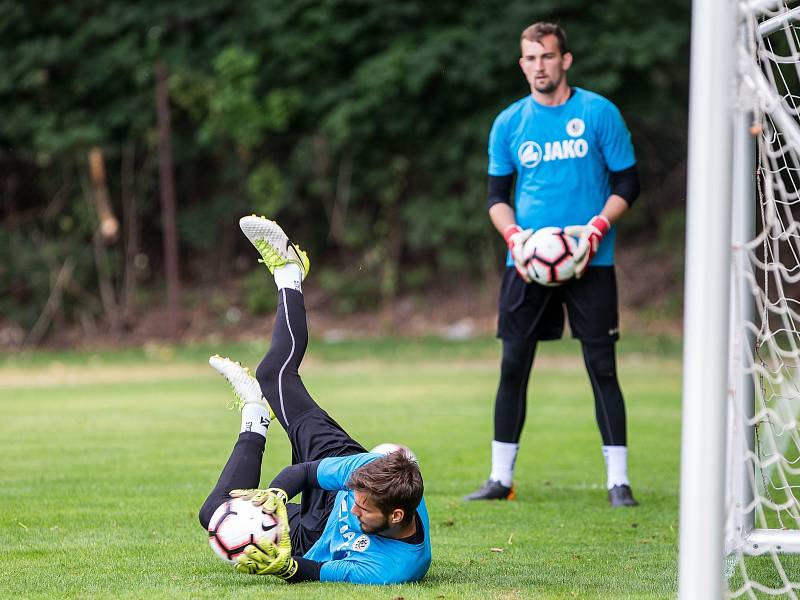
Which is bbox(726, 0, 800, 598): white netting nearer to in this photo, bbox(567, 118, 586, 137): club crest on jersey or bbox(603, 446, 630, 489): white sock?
bbox(603, 446, 630, 489): white sock

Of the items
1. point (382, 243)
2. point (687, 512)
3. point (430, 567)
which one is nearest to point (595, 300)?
point (430, 567)

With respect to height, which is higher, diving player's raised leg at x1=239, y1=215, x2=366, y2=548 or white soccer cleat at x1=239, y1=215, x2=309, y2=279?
white soccer cleat at x1=239, y1=215, x2=309, y2=279

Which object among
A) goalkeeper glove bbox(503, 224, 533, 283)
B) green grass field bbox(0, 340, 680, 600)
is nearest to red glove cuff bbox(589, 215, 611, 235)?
goalkeeper glove bbox(503, 224, 533, 283)

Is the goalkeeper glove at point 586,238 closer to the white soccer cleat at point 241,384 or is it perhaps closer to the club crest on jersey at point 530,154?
the club crest on jersey at point 530,154

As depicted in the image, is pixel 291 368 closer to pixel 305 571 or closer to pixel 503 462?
pixel 305 571

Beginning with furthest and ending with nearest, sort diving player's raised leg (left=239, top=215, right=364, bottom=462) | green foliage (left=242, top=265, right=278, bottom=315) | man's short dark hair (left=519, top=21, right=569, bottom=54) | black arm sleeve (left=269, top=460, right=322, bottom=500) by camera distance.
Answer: green foliage (left=242, top=265, right=278, bottom=315)
man's short dark hair (left=519, top=21, right=569, bottom=54)
diving player's raised leg (left=239, top=215, right=364, bottom=462)
black arm sleeve (left=269, top=460, right=322, bottom=500)

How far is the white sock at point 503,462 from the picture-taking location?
6.15m

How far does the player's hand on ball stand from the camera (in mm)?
4035

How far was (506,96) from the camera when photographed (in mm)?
21109

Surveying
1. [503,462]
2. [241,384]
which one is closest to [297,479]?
[241,384]

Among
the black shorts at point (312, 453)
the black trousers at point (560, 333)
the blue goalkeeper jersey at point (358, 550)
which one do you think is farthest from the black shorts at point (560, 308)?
the blue goalkeeper jersey at point (358, 550)

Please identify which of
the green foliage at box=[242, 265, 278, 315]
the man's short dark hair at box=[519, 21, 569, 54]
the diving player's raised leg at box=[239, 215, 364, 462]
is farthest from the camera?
the green foliage at box=[242, 265, 278, 315]

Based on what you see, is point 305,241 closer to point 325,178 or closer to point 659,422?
point 325,178

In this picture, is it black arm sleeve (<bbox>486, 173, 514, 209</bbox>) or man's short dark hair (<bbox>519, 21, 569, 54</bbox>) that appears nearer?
man's short dark hair (<bbox>519, 21, 569, 54</bbox>)
